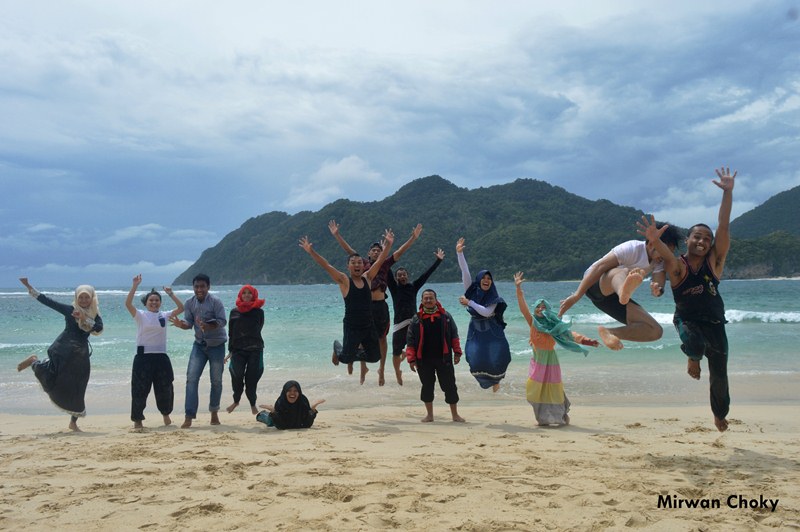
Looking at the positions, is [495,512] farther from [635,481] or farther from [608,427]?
[608,427]

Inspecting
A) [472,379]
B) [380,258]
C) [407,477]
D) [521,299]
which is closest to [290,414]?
[380,258]

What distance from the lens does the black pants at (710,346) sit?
5719mm

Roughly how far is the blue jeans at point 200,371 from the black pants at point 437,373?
270cm

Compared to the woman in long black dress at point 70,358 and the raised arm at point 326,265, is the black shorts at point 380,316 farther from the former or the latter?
the woman in long black dress at point 70,358

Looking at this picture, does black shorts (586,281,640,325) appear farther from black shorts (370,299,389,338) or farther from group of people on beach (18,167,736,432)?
black shorts (370,299,389,338)

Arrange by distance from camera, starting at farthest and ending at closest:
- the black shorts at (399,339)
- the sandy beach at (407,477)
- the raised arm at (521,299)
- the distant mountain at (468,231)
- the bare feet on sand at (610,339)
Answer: the distant mountain at (468,231) → the black shorts at (399,339) → the raised arm at (521,299) → the bare feet on sand at (610,339) → the sandy beach at (407,477)

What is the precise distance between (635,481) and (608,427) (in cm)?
295

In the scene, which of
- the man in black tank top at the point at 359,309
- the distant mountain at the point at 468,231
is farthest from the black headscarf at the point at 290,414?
the distant mountain at the point at 468,231

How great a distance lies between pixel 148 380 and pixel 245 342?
1.33 metres

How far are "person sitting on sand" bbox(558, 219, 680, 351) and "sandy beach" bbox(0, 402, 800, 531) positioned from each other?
1211 mm

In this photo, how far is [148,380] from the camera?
8102 mm

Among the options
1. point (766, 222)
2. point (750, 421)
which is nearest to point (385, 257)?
point (750, 421)

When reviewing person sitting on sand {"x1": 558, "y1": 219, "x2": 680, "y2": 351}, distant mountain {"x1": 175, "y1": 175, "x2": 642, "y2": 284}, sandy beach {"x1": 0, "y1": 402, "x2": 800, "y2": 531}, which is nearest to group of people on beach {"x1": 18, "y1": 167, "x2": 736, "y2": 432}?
sandy beach {"x1": 0, "y1": 402, "x2": 800, "y2": 531}

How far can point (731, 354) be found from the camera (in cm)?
1633
